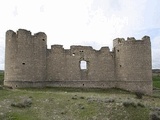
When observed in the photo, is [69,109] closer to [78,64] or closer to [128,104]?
[128,104]

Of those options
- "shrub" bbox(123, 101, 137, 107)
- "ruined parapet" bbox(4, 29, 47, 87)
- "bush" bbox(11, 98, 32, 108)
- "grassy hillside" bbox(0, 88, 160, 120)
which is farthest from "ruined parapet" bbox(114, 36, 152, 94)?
"bush" bbox(11, 98, 32, 108)

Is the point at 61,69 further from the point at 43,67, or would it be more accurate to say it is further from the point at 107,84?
the point at 107,84

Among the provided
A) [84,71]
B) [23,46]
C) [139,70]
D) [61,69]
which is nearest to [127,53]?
[139,70]

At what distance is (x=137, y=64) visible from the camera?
37.4 metres

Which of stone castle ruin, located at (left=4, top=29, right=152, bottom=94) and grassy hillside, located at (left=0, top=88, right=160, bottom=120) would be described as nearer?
grassy hillside, located at (left=0, top=88, right=160, bottom=120)

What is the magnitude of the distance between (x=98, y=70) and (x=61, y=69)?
460 cm

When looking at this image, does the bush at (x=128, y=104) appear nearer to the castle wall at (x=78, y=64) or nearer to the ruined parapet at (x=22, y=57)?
the ruined parapet at (x=22, y=57)

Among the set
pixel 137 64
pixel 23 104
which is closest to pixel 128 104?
pixel 23 104

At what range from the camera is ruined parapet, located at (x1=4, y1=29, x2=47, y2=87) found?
34469 millimetres

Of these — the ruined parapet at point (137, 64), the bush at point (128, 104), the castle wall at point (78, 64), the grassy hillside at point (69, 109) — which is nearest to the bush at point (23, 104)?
the grassy hillside at point (69, 109)

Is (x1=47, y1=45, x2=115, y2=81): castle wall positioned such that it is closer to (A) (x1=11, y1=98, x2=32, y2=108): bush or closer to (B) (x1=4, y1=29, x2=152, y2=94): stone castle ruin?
(B) (x1=4, y1=29, x2=152, y2=94): stone castle ruin

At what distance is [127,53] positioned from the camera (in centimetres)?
3806

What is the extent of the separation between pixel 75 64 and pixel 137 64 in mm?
7362

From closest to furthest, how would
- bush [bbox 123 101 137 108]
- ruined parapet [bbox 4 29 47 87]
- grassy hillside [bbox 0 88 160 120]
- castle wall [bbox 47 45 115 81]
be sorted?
grassy hillside [bbox 0 88 160 120]
bush [bbox 123 101 137 108]
ruined parapet [bbox 4 29 47 87]
castle wall [bbox 47 45 115 81]
